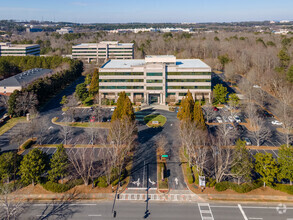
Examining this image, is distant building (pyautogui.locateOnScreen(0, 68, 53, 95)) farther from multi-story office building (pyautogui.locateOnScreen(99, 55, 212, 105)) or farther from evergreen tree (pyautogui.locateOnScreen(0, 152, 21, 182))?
evergreen tree (pyautogui.locateOnScreen(0, 152, 21, 182))

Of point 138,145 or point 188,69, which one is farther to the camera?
point 188,69

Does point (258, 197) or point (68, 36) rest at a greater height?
point (68, 36)

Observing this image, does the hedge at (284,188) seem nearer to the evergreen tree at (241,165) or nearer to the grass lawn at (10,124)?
the evergreen tree at (241,165)

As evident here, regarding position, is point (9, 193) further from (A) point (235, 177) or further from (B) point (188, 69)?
(B) point (188, 69)

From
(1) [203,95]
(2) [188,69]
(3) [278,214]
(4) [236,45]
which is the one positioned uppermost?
(4) [236,45]

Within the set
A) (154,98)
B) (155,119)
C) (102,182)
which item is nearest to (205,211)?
(102,182)

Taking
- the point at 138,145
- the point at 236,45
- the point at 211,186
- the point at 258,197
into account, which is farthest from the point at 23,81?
the point at 236,45

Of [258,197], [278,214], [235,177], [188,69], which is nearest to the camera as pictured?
[278,214]
